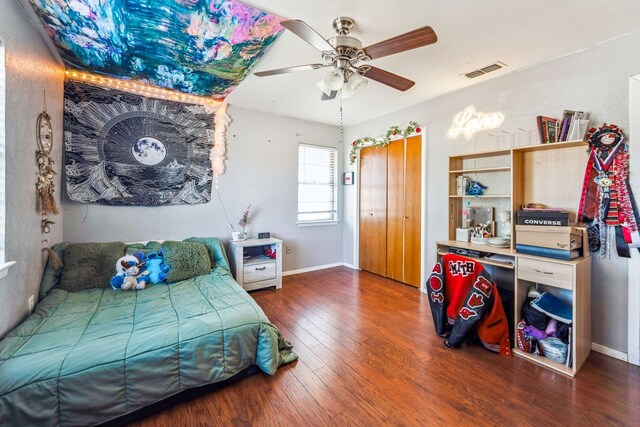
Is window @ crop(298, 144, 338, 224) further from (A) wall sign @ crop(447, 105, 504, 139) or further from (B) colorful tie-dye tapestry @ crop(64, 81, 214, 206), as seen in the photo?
(A) wall sign @ crop(447, 105, 504, 139)

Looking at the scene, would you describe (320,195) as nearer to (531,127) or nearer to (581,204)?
(531,127)

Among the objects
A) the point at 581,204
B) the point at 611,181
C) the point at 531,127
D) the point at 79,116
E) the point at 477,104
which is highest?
the point at 477,104

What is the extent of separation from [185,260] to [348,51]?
2.49m

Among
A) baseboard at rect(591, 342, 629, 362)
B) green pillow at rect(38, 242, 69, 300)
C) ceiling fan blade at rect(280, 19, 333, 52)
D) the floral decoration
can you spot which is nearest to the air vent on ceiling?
the floral decoration

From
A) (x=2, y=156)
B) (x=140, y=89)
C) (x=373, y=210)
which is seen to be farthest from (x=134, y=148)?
(x=373, y=210)

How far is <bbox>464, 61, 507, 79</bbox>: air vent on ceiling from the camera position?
2641mm

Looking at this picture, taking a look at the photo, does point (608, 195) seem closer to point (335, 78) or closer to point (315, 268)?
point (335, 78)

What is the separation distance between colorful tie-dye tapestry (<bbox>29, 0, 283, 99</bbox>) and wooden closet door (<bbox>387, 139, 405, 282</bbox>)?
7.75ft

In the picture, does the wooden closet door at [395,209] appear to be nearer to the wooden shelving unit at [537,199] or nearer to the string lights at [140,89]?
the wooden shelving unit at [537,199]

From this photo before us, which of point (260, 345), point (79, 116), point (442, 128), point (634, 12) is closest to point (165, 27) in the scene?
point (79, 116)

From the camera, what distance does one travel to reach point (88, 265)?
2592 millimetres

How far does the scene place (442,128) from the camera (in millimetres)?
3496

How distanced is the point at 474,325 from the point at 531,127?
1.98 meters

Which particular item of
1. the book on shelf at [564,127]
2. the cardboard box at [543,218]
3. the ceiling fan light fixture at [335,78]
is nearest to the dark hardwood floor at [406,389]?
the cardboard box at [543,218]
